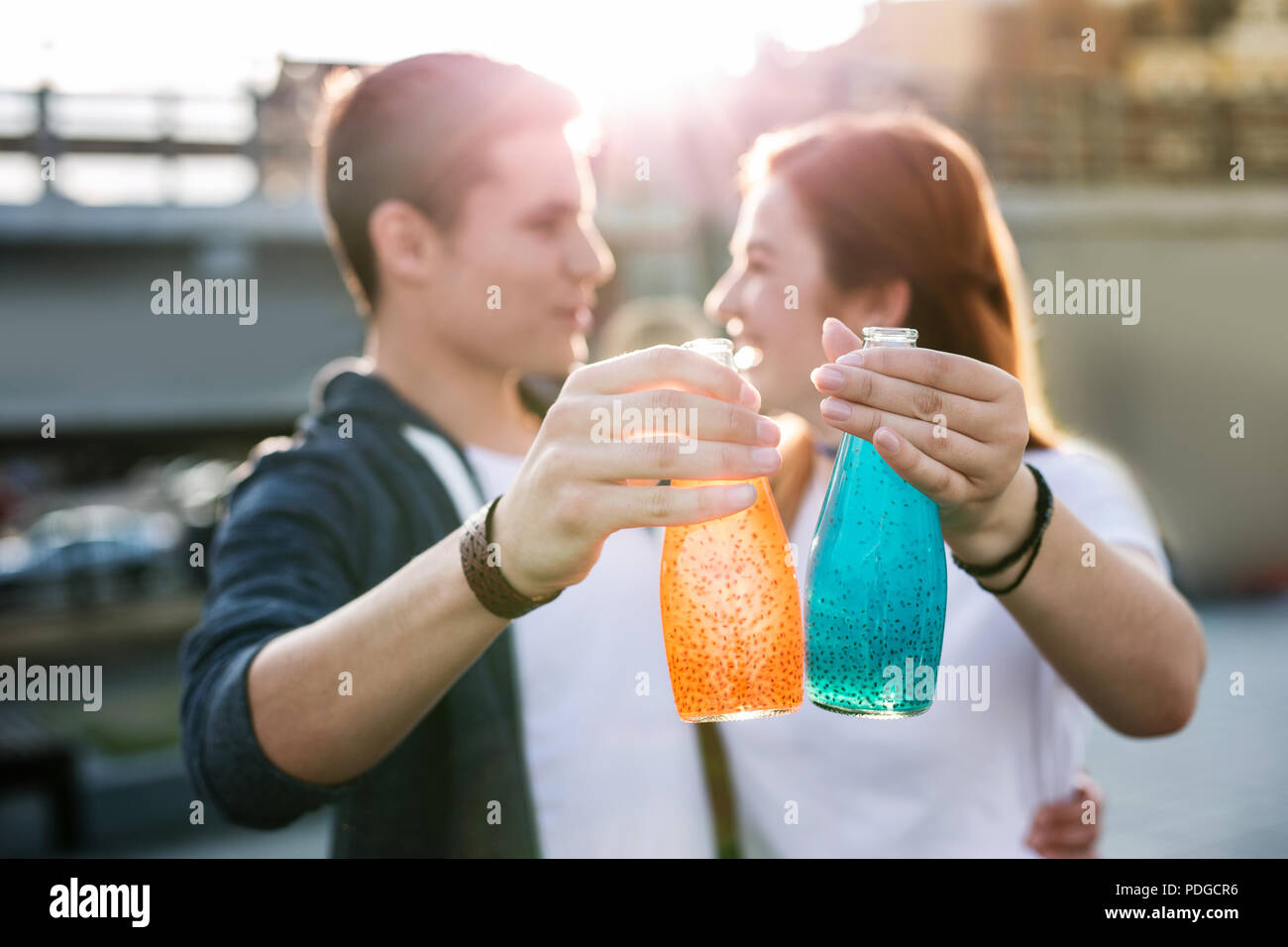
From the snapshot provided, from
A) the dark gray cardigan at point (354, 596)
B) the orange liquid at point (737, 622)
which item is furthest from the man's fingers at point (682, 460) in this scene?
the dark gray cardigan at point (354, 596)

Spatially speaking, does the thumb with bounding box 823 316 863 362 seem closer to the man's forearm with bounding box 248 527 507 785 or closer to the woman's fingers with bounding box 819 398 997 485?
the woman's fingers with bounding box 819 398 997 485

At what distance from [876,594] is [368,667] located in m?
0.58

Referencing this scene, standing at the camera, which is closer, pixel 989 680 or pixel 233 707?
pixel 233 707

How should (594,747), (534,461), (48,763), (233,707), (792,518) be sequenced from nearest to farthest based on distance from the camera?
(534,461), (233,707), (594,747), (792,518), (48,763)

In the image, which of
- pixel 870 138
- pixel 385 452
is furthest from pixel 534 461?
pixel 870 138

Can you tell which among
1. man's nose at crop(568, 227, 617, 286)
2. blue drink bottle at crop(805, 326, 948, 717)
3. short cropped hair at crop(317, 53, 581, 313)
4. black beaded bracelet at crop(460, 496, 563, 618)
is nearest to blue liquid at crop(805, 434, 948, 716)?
blue drink bottle at crop(805, 326, 948, 717)

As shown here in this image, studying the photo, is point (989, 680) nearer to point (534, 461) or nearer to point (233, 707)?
point (534, 461)

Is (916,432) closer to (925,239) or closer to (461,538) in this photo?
(461,538)

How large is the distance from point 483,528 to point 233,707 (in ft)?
1.45

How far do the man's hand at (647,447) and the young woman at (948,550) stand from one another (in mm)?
621

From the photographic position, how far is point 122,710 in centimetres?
707

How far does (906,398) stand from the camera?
989 millimetres

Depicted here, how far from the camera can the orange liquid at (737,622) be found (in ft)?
3.49

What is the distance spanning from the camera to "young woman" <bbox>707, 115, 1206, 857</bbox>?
1.44 metres
